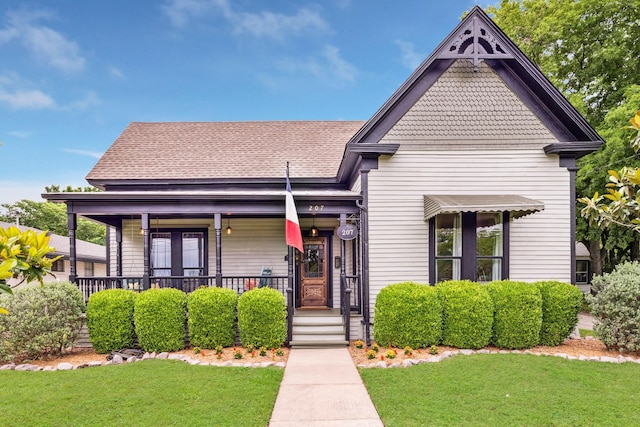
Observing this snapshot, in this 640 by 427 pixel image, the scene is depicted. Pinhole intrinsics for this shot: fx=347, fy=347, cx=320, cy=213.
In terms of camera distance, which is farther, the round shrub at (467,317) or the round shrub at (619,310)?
the round shrub at (467,317)

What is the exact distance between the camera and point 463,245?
8.02 meters

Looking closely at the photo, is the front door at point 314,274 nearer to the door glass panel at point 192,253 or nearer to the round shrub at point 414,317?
the door glass panel at point 192,253

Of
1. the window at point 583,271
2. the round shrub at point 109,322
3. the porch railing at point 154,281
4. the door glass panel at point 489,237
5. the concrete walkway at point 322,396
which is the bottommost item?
the window at point 583,271

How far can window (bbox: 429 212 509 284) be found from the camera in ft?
26.6

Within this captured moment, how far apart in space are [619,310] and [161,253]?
11.5 m

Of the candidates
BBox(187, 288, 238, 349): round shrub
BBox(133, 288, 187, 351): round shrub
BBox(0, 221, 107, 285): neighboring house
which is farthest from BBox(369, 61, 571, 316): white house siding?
BBox(0, 221, 107, 285): neighboring house

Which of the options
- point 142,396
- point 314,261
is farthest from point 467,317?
point 142,396

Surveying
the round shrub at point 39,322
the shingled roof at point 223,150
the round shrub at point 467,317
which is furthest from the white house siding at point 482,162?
the round shrub at point 39,322

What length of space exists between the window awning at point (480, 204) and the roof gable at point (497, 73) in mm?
2035

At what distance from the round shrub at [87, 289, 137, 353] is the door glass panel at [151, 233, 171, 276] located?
136 inches

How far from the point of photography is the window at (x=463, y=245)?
319 inches

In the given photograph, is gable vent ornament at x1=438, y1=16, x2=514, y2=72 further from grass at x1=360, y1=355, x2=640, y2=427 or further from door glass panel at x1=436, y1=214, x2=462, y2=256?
grass at x1=360, y1=355, x2=640, y2=427

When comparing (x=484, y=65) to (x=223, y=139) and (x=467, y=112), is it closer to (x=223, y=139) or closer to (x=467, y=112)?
(x=467, y=112)

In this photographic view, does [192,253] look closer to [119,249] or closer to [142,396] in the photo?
[119,249]
